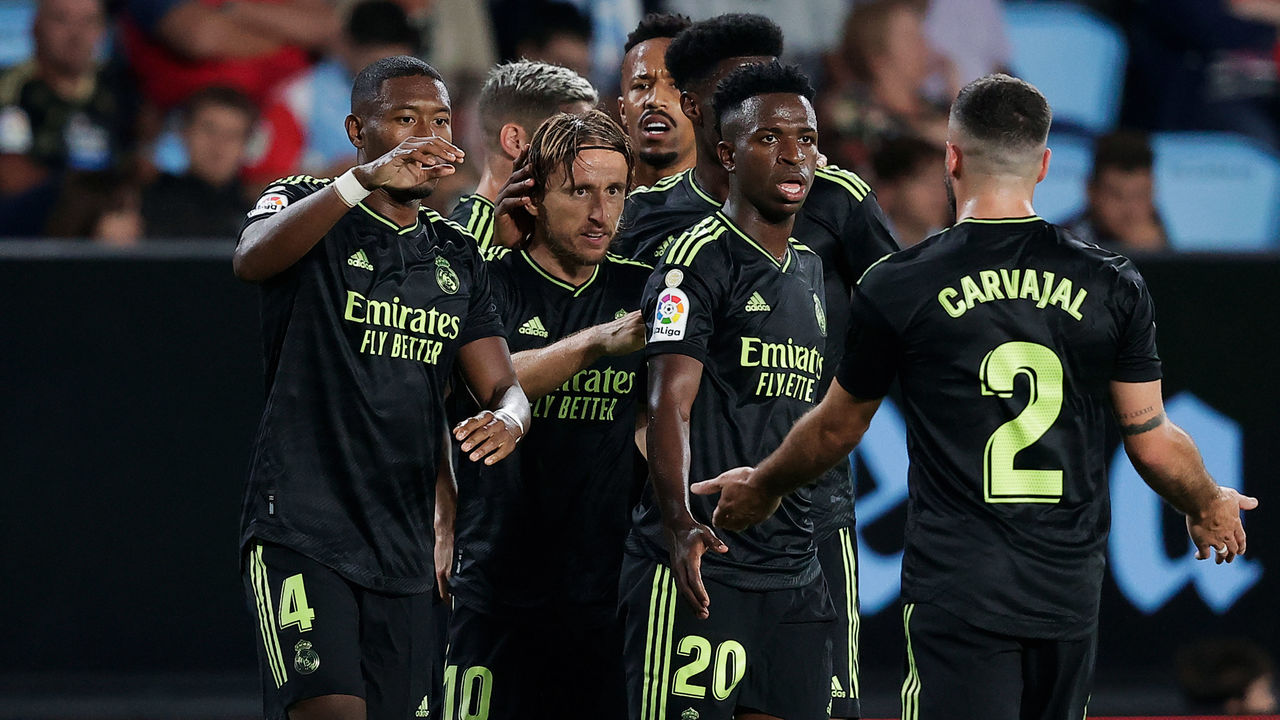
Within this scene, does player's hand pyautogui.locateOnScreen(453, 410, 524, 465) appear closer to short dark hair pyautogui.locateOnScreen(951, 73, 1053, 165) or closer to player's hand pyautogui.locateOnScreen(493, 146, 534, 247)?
player's hand pyautogui.locateOnScreen(493, 146, 534, 247)

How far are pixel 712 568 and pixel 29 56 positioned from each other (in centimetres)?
623

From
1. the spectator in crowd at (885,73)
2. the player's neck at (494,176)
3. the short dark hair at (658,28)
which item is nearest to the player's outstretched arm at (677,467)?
the player's neck at (494,176)

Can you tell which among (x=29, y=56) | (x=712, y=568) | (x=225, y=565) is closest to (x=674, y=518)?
(x=712, y=568)

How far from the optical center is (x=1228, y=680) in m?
7.05

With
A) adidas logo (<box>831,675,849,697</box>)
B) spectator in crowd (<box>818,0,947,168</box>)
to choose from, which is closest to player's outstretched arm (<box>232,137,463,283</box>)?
adidas logo (<box>831,675,849,697</box>)

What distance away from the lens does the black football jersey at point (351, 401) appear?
4488mm

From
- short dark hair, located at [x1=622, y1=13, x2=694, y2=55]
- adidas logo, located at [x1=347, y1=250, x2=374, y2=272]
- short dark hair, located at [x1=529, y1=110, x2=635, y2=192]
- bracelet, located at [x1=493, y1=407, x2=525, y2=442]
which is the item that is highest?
short dark hair, located at [x1=622, y1=13, x2=694, y2=55]

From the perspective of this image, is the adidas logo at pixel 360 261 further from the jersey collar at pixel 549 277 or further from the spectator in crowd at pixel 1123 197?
the spectator in crowd at pixel 1123 197

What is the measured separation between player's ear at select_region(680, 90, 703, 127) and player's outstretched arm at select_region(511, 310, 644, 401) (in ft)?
2.35

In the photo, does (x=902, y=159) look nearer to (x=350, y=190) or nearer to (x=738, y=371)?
(x=738, y=371)

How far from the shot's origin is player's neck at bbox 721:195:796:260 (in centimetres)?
474

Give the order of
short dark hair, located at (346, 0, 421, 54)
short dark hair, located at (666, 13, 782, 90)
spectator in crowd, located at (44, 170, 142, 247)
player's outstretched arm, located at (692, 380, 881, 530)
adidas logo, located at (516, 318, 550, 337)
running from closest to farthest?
player's outstretched arm, located at (692, 380, 881, 530) → adidas logo, located at (516, 318, 550, 337) → short dark hair, located at (666, 13, 782, 90) → spectator in crowd, located at (44, 170, 142, 247) → short dark hair, located at (346, 0, 421, 54)

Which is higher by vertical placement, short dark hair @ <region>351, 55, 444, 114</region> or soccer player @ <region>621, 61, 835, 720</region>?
short dark hair @ <region>351, 55, 444, 114</region>

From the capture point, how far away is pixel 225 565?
287 inches
